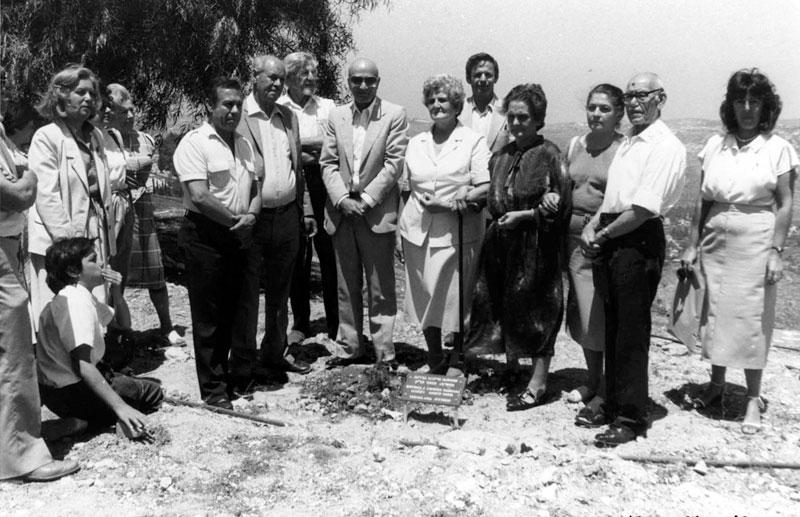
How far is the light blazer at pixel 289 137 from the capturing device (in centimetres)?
530

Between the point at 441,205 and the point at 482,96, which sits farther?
the point at 482,96

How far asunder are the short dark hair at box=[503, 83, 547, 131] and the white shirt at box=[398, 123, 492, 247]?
0.49 meters

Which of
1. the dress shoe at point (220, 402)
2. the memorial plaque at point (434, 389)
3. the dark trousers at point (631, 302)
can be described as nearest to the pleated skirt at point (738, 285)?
the dark trousers at point (631, 302)

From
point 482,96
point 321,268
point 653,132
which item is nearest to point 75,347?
point 321,268

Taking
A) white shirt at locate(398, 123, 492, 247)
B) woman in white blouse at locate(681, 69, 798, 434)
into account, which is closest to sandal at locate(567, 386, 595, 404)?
woman in white blouse at locate(681, 69, 798, 434)

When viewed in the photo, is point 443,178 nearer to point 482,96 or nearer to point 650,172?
point 482,96

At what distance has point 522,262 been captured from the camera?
5.07m

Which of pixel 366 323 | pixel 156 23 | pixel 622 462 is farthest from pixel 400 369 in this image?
pixel 156 23

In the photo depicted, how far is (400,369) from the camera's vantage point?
6.11 metres

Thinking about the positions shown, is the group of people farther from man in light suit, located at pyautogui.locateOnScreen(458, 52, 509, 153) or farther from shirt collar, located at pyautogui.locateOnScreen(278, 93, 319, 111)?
shirt collar, located at pyautogui.locateOnScreen(278, 93, 319, 111)

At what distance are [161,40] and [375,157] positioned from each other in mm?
3988

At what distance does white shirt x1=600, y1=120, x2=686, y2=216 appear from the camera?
4.33 metres

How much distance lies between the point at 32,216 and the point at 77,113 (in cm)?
76

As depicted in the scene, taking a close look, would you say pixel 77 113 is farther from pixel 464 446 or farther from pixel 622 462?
pixel 622 462
